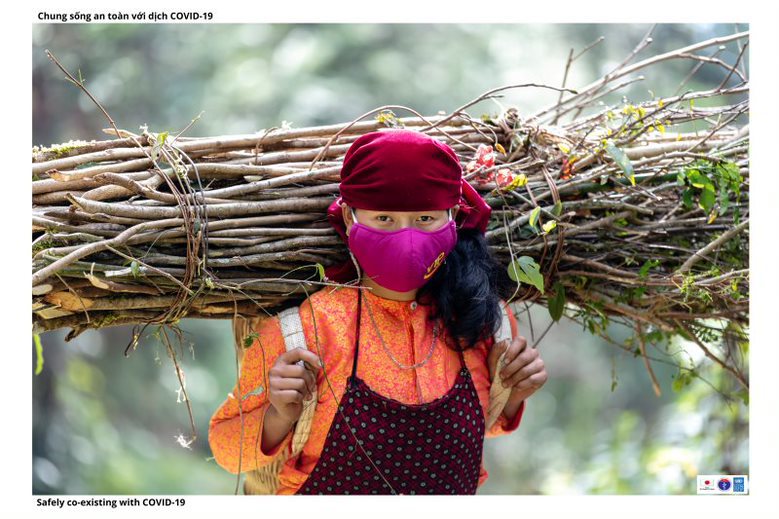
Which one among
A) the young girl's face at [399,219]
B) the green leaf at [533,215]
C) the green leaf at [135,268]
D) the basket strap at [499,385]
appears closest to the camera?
the green leaf at [135,268]

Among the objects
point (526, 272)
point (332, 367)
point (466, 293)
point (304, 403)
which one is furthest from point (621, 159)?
point (304, 403)

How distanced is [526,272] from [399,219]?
1.12ft

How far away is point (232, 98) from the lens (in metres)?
7.96

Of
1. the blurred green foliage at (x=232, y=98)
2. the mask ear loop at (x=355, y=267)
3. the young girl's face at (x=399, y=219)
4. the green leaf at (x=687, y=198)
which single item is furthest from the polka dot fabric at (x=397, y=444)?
the blurred green foliage at (x=232, y=98)

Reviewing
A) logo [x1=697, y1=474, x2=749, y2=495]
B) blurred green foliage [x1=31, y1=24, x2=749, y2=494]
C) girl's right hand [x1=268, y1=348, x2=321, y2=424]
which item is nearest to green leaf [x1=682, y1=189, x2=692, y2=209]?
logo [x1=697, y1=474, x2=749, y2=495]

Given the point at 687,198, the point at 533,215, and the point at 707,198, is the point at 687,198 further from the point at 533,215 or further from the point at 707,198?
the point at 533,215

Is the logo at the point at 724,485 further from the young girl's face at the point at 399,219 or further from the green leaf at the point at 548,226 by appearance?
the young girl's face at the point at 399,219

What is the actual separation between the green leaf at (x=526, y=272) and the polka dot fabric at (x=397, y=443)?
264 millimetres

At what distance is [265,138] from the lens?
218 cm

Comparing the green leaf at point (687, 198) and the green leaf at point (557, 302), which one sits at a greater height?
the green leaf at point (687, 198)

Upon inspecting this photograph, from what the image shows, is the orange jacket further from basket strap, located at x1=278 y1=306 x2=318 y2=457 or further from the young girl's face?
the young girl's face

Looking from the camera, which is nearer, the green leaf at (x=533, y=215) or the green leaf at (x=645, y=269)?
the green leaf at (x=533, y=215)

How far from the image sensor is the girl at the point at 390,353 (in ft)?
6.34

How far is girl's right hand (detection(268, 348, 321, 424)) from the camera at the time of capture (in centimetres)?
193
